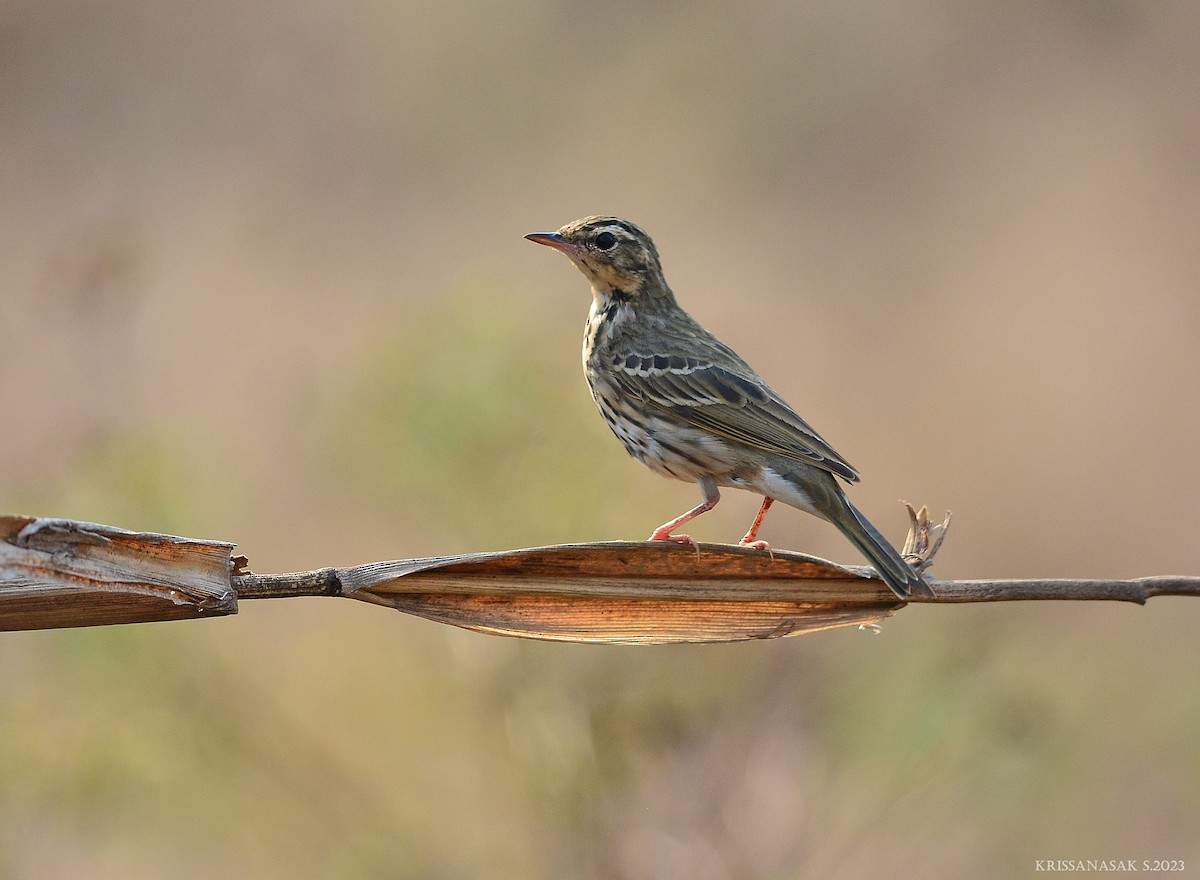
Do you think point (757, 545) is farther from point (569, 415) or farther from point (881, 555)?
point (569, 415)

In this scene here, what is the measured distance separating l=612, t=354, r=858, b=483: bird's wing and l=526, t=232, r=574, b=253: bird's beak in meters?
0.56

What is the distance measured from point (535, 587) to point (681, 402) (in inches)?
85.0

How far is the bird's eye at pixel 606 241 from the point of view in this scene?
5.43 metres

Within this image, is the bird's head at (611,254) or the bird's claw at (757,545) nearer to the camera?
the bird's claw at (757,545)

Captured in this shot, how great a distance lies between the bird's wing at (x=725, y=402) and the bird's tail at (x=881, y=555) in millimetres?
306

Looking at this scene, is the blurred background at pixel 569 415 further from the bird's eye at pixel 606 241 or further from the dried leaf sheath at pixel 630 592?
the dried leaf sheath at pixel 630 592

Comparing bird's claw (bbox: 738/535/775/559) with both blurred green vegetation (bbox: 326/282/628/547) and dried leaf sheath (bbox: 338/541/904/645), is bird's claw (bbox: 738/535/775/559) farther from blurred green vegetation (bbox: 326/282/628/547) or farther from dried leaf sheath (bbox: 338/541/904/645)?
blurred green vegetation (bbox: 326/282/628/547)

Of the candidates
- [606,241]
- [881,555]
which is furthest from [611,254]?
[881,555]

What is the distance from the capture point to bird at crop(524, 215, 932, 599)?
446 cm

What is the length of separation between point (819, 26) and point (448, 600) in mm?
12646

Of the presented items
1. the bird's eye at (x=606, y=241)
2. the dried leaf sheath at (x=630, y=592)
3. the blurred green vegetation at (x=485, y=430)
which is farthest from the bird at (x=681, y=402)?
the dried leaf sheath at (x=630, y=592)

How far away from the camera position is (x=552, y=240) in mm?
5309

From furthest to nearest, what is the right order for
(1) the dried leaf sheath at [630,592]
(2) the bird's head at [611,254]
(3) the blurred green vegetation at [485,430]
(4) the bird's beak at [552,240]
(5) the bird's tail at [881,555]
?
(3) the blurred green vegetation at [485,430] < (2) the bird's head at [611,254] < (4) the bird's beak at [552,240] < (5) the bird's tail at [881,555] < (1) the dried leaf sheath at [630,592]

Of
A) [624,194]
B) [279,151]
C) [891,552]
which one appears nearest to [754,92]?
[624,194]
